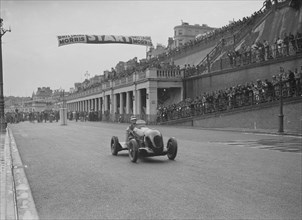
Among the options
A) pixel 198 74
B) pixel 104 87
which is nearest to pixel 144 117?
pixel 198 74

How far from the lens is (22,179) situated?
30.5 ft

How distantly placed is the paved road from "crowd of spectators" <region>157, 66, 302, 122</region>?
13726 mm

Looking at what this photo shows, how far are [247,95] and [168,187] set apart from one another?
22.7 metres

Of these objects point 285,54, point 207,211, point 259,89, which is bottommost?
point 207,211

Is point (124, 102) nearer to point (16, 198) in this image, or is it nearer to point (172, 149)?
point (172, 149)

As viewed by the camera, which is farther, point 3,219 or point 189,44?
point 189,44

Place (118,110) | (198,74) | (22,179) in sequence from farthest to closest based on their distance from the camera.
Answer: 1. (118,110)
2. (198,74)
3. (22,179)

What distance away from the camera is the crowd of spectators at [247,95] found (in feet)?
84.5

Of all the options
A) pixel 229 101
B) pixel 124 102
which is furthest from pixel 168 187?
pixel 124 102

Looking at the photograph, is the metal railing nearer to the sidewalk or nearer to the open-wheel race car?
the open-wheel race car

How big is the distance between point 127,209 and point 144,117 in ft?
127

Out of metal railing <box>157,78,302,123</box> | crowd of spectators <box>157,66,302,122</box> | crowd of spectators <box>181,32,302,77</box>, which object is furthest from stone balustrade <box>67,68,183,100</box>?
crowd of spectators <box>181,32,302,77</box>

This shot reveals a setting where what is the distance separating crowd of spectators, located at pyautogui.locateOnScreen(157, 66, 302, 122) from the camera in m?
25.8

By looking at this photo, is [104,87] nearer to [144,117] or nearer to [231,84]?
[144,117]
